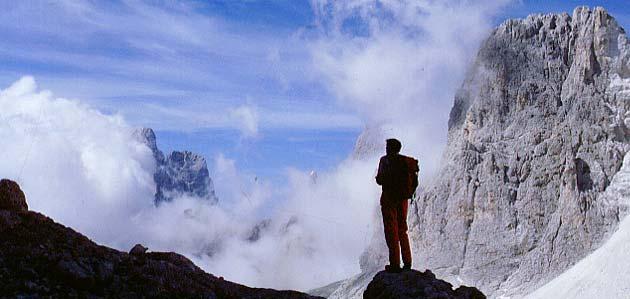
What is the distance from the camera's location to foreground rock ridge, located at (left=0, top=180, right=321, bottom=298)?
14.2 meters

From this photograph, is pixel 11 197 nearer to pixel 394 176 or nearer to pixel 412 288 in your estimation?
pixel 394 176

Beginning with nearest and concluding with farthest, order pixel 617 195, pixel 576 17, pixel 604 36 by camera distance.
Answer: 1. pixel 617 195
2. pixel 604 36
3. pixel 576 17

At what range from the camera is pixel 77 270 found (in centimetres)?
1483

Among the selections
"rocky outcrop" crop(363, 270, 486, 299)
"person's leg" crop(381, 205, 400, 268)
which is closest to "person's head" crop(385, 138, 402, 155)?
"person's leg" crop(381, 205, 400, 268)

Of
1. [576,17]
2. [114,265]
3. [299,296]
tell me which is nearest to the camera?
[114,265]

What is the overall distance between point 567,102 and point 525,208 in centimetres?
3034

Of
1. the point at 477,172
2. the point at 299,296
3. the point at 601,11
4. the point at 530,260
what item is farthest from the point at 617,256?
the point at 299,296

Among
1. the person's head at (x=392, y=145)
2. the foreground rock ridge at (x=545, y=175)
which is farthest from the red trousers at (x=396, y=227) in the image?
the foreground rock ridge at (x=545, y=175)

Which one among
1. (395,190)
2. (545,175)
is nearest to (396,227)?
(395,190)

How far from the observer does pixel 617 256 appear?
140 meters

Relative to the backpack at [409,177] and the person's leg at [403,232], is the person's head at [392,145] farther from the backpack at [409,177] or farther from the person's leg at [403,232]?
the person's leg at [403,232]

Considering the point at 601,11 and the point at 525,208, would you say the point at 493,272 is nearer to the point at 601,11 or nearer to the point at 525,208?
the point at 525,208

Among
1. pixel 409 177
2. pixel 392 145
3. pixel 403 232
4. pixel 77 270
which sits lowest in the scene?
pixel 77 270

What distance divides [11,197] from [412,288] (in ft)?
32.8
